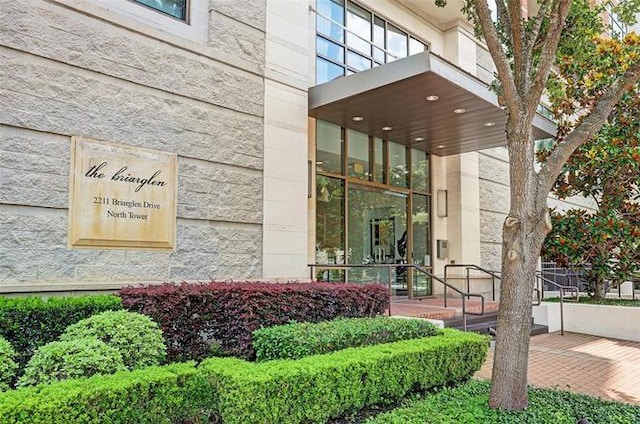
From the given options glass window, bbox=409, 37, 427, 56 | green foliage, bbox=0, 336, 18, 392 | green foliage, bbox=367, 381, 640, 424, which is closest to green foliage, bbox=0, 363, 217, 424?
green foliage, bbox=0, 336, 18, 392

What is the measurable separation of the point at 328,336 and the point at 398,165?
821cm

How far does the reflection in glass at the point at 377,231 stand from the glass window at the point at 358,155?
0.36m

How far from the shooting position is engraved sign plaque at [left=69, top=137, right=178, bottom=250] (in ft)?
20.2

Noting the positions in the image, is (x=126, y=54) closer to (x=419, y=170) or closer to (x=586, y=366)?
(x=586, y=366)

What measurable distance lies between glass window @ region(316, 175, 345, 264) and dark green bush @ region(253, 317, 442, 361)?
4.23 meters

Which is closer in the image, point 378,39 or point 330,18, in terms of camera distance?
point 330,18

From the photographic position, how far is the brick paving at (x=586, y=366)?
615cm

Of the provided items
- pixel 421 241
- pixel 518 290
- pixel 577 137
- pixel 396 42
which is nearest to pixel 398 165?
pixel 421 241

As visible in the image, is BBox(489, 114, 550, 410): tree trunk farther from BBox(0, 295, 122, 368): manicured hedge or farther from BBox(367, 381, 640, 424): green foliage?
BBox(0, 295, 122, 368): manicured hedge

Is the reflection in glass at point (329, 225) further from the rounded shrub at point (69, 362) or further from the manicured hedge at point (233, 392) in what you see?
the rounded shrub at point (69, 362)

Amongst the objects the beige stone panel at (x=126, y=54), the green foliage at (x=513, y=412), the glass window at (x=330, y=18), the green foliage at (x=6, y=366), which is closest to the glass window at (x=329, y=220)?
the beige stone panel at (x=126, y=54)

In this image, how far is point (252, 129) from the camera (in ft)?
26.8

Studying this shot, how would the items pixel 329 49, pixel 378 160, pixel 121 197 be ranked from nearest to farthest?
pixel 121 197, pixel 329 49, pixel 378 160

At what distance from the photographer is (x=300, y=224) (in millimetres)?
8773
